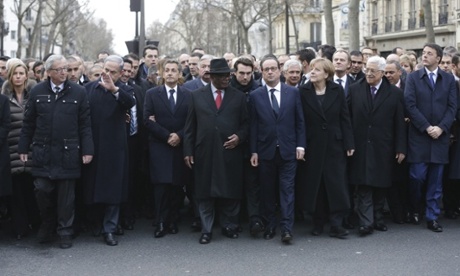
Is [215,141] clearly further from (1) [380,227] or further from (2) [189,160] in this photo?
(1) [380,227]

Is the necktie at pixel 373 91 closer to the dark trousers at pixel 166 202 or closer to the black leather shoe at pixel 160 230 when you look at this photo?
the dark trousers at pixel 166 202

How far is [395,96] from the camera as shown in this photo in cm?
1037

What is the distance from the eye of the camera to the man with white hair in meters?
10.3

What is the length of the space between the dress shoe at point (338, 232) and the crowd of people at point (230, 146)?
2 cm

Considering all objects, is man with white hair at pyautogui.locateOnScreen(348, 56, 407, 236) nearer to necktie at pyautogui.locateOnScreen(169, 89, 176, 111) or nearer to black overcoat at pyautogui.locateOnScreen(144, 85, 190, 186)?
black overcoat at pyautogui.locateOnScreen(144, 85, 190, 186)

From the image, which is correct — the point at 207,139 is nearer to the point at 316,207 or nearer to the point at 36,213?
the point at 316,207

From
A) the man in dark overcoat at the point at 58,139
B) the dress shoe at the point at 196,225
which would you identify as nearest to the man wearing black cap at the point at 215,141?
the dress shoe at the point at 196,225

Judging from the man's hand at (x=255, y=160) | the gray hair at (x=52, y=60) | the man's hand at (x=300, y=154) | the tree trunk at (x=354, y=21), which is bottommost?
the man's hand at (x=255, y=160)

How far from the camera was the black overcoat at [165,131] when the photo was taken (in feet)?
33.8

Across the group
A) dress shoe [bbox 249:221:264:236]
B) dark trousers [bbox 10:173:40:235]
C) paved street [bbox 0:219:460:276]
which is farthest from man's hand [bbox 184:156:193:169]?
dark trousers [bbox 10:173:40:235]

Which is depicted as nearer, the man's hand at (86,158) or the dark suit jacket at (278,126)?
the man's hand at (86,158)

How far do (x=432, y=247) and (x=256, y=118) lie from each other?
9.17 feet

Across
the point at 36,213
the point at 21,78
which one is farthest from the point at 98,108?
the point at 36,213

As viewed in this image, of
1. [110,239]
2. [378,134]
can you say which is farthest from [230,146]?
[378,134]
